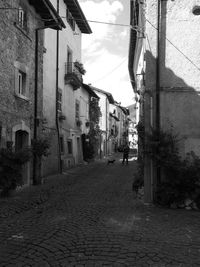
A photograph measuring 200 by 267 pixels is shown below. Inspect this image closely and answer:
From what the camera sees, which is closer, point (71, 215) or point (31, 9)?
point (71, 215)

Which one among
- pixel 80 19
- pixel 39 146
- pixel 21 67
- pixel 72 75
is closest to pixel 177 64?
pixel 21 67

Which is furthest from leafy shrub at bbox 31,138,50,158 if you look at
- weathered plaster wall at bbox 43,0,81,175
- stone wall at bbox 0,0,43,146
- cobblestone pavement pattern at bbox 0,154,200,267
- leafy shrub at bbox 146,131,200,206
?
leafy shrub at bbox 146,131,200,206

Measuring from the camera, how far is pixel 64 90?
802 inches

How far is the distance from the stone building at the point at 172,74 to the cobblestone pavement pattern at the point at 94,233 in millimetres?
1499

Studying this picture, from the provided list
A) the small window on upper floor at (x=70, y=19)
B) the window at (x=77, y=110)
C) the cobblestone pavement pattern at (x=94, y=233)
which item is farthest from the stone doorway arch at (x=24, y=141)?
the window at (x=77, y=110)

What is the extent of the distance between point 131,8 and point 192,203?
1028 centimetres

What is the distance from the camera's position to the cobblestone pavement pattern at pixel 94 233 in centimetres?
474

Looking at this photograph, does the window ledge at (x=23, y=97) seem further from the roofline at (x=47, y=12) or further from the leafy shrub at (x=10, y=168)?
the roofline at (x=47, y=12)

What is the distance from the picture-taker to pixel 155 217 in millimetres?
7441

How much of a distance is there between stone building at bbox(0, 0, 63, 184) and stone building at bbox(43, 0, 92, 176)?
1.46 m

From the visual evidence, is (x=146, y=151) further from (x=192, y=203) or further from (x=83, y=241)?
(x=83, y=241)

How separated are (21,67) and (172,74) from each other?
5705 millimetres

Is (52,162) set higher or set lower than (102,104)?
lower

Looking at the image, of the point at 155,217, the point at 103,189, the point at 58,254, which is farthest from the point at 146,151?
the point at 58,254
